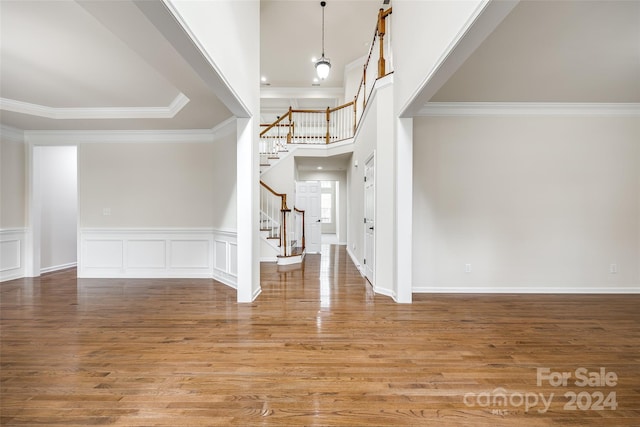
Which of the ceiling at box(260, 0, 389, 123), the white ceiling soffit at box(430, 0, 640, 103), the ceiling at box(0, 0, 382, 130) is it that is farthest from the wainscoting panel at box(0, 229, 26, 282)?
the white ceiling soffit at box(430, 0, 640, 103)

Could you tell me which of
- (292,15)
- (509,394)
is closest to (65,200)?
(292,15)

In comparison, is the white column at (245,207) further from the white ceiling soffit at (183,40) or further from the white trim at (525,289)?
the white trim at (525,289)

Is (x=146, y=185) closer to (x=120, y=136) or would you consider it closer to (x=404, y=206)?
(x=120, y=136)

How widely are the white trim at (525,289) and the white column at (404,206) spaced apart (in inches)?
21.3

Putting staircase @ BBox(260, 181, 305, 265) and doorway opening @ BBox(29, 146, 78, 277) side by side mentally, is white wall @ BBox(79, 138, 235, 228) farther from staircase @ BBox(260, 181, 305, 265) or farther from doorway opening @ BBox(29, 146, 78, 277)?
staircase @ BBox(260, 181, 305, 265)

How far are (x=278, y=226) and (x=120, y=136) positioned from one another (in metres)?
3.77

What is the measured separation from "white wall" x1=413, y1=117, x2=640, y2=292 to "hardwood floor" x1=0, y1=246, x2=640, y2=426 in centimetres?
42

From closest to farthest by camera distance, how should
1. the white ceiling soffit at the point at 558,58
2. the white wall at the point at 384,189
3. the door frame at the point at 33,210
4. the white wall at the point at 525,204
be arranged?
the white ceiling soffit at the point at 558,58 < the white wall at the point at 384,189 < the white wall at the point at 525,204 < the door frame at the point at 33,210

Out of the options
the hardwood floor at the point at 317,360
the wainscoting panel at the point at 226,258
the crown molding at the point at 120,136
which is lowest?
the hardwood floor at the point at 317,360

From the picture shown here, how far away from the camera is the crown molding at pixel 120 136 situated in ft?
17.0

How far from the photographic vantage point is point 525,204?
4.19 metres

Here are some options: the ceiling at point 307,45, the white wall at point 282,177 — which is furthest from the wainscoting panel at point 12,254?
the ceiling at point 307,45

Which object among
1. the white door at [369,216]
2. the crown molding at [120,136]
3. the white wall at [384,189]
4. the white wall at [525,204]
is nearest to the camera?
the white wall at [384,189]

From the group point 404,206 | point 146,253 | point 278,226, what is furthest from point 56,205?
point 404,206
